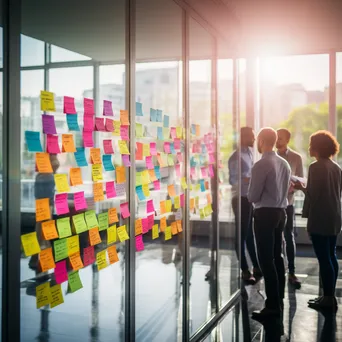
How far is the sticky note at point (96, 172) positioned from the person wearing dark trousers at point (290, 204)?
3653mm

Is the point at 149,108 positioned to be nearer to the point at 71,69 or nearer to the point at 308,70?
the point at 71,69

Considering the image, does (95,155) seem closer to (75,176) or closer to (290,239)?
(75,176)

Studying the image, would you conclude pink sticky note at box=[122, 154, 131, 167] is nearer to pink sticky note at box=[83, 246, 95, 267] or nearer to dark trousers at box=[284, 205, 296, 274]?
pink sticky note at box=[83, 246, 95, 267]

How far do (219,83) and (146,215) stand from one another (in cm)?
216

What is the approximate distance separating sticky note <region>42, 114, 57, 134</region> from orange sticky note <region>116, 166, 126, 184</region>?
679mm

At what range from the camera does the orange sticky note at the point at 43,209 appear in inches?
88.4

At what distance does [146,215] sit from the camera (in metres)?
3.41

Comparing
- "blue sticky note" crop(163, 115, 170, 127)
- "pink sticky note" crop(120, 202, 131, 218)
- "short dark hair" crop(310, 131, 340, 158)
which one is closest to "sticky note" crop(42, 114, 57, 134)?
"pink sticky note" crop(120, 202, 131, 218)

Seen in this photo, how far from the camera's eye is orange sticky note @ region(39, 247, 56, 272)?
227cm

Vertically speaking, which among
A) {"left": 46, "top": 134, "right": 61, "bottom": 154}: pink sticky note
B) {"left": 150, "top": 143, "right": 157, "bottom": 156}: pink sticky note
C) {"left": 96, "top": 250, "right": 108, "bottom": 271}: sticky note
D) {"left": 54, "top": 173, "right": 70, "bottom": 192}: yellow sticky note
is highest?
{"left": 150, "top": 143, "right": 157, "bottom": 156}: pink sticky note

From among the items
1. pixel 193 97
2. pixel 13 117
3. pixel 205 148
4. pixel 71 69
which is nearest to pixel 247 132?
pixel 205 148

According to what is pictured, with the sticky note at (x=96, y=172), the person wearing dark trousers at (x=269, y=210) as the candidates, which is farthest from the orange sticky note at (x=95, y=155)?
the person wearing dark trousers at (x=269, y=210)

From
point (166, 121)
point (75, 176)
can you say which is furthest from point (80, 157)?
point (166, 121)

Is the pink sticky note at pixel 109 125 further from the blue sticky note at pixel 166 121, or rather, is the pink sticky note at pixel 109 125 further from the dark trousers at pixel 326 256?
the dark trousers at pixel 326 256
